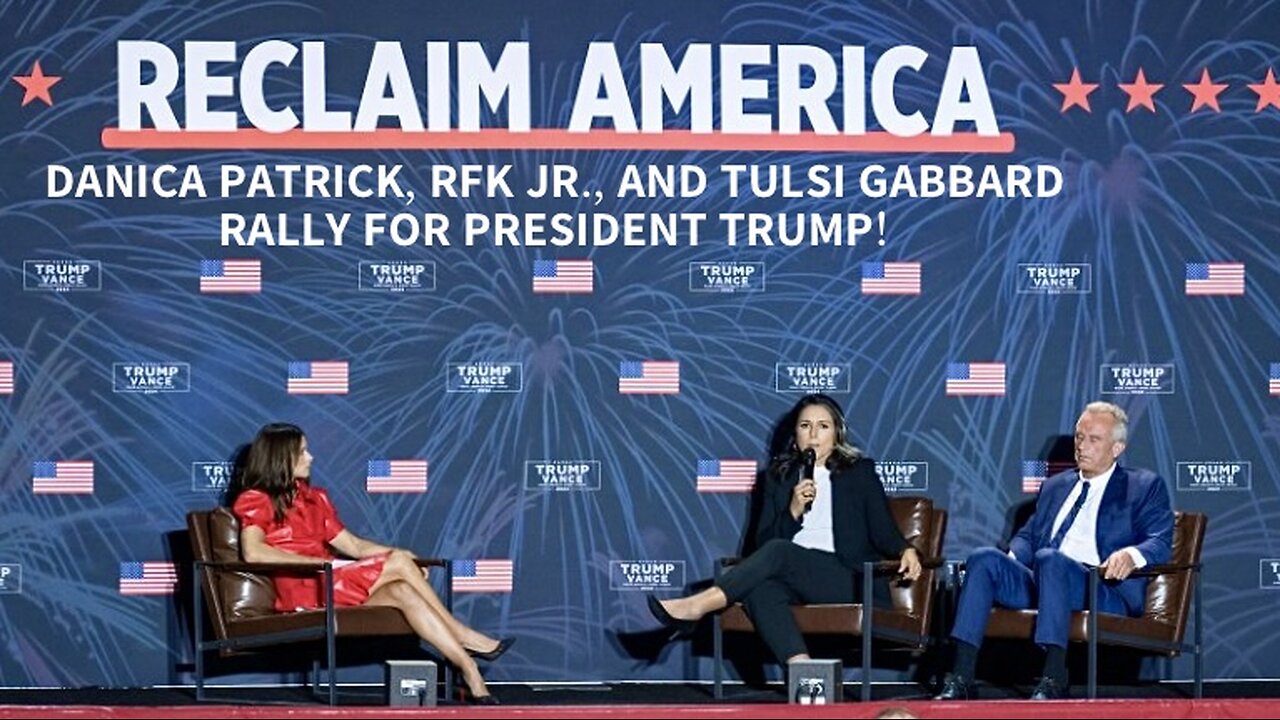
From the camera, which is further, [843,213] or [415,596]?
[843,213]

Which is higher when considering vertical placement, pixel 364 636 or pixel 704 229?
pixel 704 229

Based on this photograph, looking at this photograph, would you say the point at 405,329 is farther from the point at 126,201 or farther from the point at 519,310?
the point at 126,201

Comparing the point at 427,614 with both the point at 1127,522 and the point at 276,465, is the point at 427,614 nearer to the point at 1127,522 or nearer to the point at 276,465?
the point at 276,465

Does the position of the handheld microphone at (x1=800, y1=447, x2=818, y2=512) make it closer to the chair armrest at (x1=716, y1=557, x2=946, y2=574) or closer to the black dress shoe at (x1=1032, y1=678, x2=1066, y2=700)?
the chair armrest at (x1=716, y1=557, x2=946, y2=574)

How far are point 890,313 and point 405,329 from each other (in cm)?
179

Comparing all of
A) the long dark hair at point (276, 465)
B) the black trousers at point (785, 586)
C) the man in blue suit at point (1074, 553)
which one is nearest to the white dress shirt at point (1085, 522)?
the man in blue suit at point (1074, 553)

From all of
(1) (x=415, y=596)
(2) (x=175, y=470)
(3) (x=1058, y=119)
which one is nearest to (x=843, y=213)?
(3) (x=1058, y=119)

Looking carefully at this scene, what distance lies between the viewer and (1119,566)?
6.86 meters

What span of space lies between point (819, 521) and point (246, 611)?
6.60 feet

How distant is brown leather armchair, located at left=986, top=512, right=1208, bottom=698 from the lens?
22.5 feet

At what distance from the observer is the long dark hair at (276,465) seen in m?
7.21

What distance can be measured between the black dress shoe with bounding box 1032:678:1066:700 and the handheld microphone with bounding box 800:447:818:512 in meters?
1.01

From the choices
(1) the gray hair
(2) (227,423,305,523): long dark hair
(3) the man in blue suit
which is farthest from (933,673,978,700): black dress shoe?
(2) (227,423,305,523): long dark hair

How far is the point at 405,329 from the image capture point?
7.63 meters
